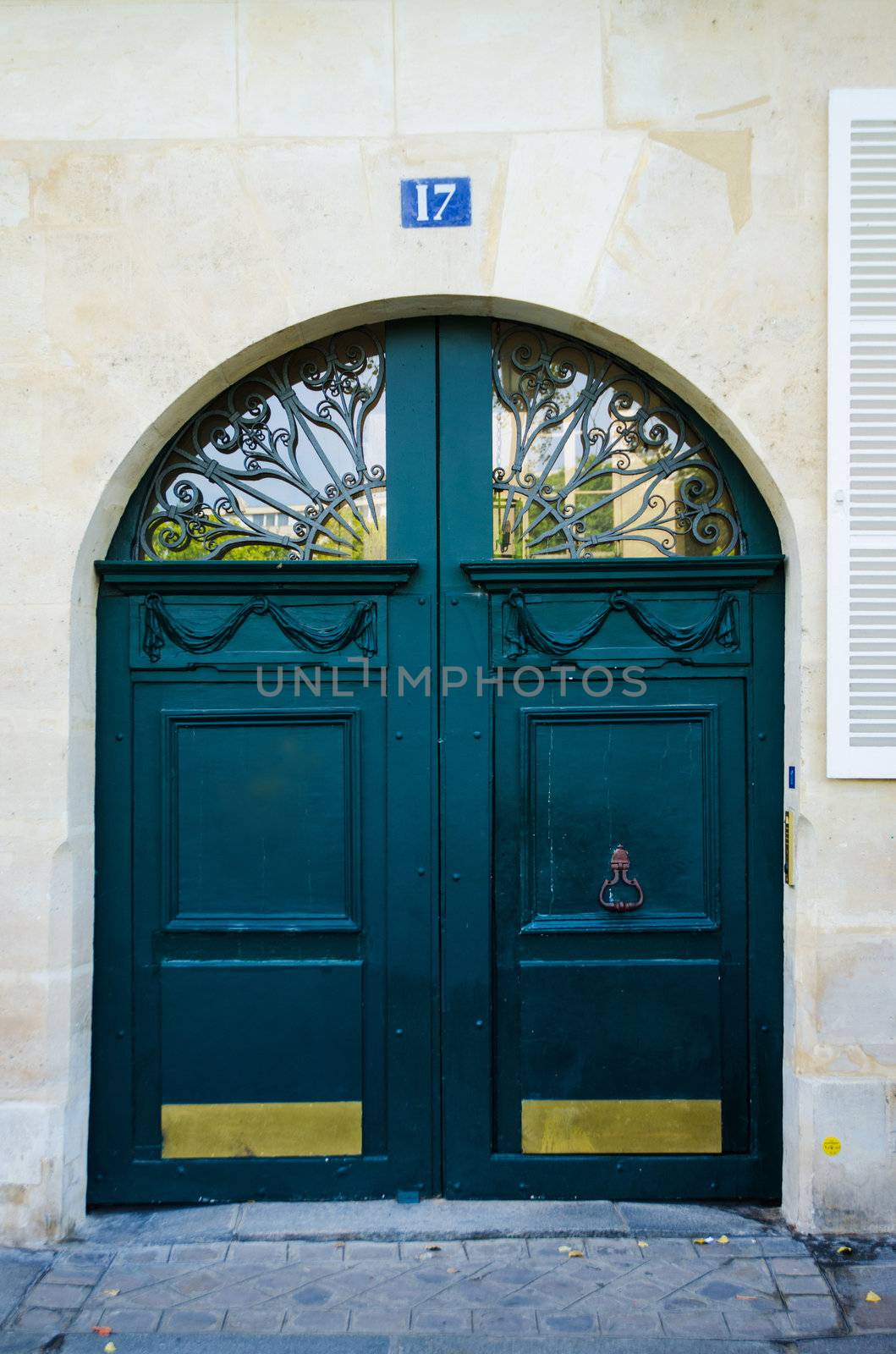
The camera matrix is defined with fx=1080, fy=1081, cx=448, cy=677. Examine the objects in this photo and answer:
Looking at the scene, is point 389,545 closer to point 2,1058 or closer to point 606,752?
point 606,752

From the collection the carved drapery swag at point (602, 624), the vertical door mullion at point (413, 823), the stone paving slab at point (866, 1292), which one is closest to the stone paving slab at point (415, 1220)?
the vertical door mullion at point (413, 823)

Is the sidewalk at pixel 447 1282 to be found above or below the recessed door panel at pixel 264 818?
below

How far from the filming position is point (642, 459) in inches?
171

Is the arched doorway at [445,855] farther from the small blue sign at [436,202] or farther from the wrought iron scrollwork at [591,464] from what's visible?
the small blue sign at [436,202]

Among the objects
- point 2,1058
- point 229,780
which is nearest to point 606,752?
point 229,780

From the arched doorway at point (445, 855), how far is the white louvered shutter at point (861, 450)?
316mm

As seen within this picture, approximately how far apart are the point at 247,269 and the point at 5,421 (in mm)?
1088

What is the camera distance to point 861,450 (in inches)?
159

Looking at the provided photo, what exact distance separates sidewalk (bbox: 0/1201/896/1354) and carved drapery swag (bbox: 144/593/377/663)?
7.16ft

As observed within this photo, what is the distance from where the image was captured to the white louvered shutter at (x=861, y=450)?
403 cm

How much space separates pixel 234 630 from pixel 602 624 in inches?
57.4

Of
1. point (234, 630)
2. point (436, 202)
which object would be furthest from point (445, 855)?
point (436, 202)

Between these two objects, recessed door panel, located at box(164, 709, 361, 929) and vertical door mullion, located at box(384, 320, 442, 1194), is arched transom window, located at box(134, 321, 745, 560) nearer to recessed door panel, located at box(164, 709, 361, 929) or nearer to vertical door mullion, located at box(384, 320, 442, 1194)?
vertical door mullion, located at box(384, 320, 442, 1194)

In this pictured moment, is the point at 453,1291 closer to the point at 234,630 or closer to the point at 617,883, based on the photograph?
the point at 617,883
